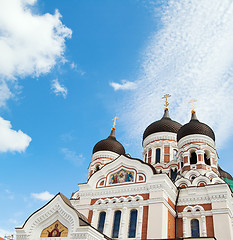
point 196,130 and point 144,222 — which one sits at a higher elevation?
point 196,130

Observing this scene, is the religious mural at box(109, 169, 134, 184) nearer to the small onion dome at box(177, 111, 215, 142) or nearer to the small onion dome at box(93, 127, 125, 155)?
the small onion dome at box(177, 111, 215, 142)

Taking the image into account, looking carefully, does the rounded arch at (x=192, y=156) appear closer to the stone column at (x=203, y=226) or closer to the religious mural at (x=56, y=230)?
the stone column at (x=203, y=226)

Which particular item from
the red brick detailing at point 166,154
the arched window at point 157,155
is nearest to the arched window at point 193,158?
the red brick detailing at point 166,154

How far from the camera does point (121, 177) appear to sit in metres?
15.1

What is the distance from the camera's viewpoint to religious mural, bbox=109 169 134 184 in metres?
14.8

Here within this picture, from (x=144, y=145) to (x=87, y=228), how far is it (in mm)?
13382

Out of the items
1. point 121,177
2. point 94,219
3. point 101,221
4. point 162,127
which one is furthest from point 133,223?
point 162,127

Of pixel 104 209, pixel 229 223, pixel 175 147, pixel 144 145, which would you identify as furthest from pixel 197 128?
pixel 104 209

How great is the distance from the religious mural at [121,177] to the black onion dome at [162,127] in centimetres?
807

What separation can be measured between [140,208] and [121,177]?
2217mm

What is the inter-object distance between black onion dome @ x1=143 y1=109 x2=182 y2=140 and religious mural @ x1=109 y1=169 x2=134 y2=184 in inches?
318

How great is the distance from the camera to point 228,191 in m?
13.8

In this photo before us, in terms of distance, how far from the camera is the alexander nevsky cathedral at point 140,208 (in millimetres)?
11305

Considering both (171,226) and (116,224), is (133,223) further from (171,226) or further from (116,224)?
(171,226)
